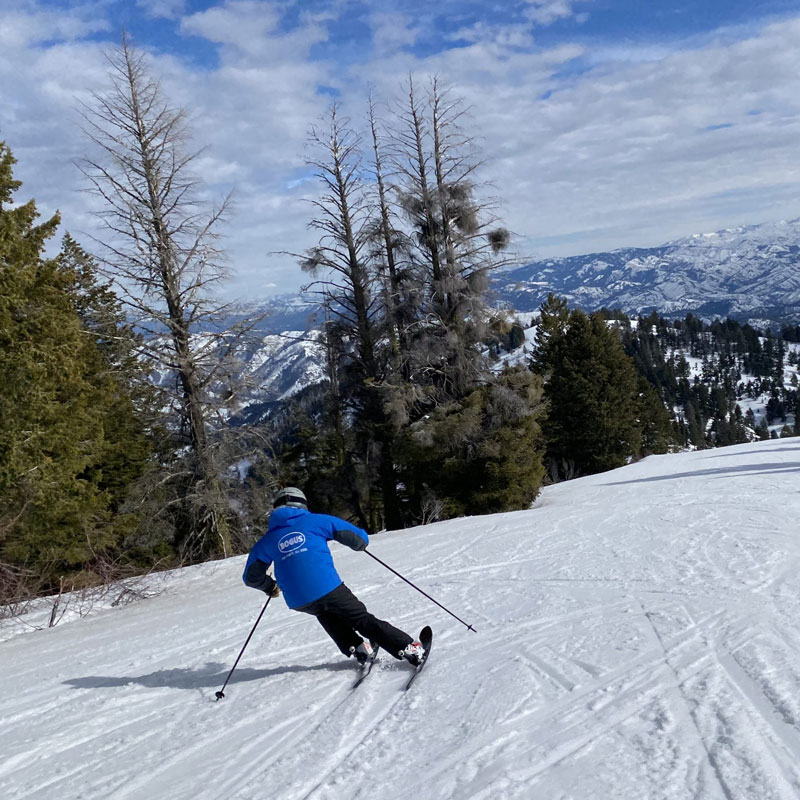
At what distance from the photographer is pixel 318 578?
5422mm

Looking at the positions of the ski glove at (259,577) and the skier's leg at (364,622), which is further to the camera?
the ski glove at (259,577)

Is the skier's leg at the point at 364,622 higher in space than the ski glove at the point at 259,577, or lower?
lower

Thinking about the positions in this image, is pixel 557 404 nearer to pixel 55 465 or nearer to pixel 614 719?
pixel 55 465

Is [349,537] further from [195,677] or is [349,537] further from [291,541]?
[195,677]

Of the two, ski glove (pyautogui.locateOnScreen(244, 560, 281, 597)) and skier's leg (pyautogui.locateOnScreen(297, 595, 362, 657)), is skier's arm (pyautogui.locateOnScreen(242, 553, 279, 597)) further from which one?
skier's leg (pyautogui.locateOnScreen(297, 595, 362, 657))

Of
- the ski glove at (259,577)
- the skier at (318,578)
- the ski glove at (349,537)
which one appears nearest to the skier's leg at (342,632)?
the skier at (318,578)

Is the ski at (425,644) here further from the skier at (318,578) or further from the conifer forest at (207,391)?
the conifer forest at (207,391)

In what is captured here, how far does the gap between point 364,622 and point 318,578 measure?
0.54 metres

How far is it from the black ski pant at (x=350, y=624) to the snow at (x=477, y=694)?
28cm

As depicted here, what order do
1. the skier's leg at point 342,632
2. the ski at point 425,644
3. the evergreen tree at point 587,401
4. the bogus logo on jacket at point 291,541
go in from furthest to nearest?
1. the evergreen tree at point 587,401
2. the skier's leg at point 342,632
3. the bogus logo on jacket at point 291,541
4. the ski at point 425,644

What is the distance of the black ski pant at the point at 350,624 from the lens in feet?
17.6

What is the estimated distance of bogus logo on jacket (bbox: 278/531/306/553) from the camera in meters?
5.50

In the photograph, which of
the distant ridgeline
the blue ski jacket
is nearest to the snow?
the blue ski jacket

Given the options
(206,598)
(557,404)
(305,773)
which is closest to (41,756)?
(305,773)
